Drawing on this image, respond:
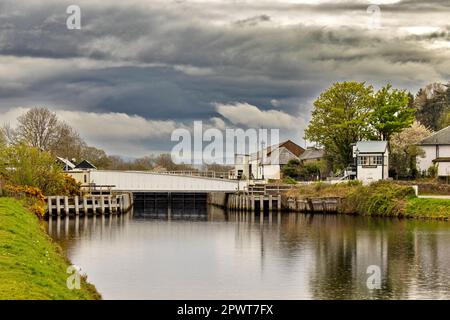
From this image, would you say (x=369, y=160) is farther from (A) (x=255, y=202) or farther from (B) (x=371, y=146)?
(A) (x=255, y=202)

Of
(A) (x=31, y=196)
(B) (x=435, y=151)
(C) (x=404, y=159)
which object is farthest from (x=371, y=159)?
(A) (x=31, y=196)

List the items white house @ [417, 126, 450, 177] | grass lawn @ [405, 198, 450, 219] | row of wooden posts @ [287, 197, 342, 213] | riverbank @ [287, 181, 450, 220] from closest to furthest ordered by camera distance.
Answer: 1. grass lawn @ [405, 198, 450, 219]
2. riverbank @ [287, 181, 450, 220]
3. row of wooden posts @ [287, 197, 342, 213]
4. white house @ [417, 126, 450, 177]

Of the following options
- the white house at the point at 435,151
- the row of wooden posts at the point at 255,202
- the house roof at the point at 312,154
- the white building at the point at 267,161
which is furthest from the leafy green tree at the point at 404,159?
the house roof at the point at 312,154

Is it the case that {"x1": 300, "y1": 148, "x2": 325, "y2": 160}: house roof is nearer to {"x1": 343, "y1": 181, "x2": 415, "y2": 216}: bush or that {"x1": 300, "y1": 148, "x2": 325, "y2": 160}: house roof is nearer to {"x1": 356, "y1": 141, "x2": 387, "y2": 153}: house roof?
{"x1": 356, "y1": 141, "x2": 387, "y2": 153}: house roof

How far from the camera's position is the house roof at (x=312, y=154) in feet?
373

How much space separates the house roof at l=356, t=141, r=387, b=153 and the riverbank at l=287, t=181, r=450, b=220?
6174 millimetres

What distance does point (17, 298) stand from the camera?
68.3ft

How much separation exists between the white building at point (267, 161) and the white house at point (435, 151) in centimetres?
2302

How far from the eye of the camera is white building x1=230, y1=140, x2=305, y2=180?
113875 mm

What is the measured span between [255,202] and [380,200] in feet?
52.8

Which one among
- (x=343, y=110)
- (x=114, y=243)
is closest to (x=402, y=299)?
(x=114, y=243)

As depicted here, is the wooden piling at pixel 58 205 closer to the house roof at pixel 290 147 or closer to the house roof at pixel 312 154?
the house roof at pixel 312 154

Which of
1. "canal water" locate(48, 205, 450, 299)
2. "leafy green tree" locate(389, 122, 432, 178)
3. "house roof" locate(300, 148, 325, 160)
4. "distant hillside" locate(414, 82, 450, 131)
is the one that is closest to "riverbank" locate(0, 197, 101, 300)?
"canal water" locate(48, 205, 450, 299)

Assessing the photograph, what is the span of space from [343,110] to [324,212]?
51.6 ft
